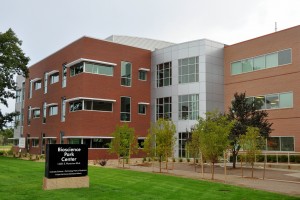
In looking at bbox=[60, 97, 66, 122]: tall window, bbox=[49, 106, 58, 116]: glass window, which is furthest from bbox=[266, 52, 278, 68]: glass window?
bbox=[49, 106, 58, 116]: glass window

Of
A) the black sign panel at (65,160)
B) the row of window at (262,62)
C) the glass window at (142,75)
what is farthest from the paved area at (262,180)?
the glass window at (142,75)

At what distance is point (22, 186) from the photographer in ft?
47.1

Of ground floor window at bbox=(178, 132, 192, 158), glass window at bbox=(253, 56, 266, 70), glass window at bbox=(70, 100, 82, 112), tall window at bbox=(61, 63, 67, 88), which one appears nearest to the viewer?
glass window at bbox=(253, 56, 266, 70)

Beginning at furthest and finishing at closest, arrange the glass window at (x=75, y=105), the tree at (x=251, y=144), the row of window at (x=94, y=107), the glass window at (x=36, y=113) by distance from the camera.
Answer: the glass window at (x=36, y=113), the glass window at (x=75, y=105), the row of window at (x=94, y=107), the tree at (x=251, y=144)

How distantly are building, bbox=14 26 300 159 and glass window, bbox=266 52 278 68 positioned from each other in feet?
0.33

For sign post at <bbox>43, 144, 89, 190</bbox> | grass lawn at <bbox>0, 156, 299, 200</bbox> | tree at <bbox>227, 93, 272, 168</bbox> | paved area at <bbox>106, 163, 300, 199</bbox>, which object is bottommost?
paved area at <bbox>106, 163, 300, 199</bbox>

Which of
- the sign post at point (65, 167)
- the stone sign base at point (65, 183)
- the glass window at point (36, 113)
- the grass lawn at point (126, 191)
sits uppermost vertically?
the glass window at point (36, 113)

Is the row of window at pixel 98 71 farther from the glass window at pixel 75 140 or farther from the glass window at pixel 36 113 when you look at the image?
the glass window at pixel 75 140

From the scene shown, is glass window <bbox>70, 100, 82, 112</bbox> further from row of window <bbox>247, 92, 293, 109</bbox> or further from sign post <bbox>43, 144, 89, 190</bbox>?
sign post <bbox>43, 144, 89, 190</bbox>

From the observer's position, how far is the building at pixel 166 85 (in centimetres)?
3391

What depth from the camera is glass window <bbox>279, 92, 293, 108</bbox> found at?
33041 mm

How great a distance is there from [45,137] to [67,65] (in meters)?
10.9

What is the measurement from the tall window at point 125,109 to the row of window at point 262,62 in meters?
12.6

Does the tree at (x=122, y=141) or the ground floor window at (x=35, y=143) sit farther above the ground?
the tree at (x=122, y=141)
